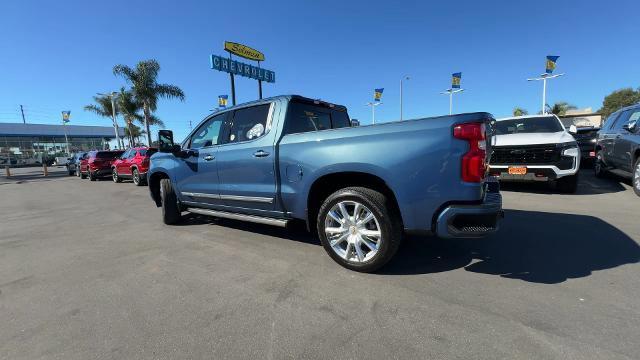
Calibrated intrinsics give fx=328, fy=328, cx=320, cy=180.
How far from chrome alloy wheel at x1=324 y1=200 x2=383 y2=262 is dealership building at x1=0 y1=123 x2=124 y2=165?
63.0 metres

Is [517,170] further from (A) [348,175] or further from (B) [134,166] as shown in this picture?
(B) [134,166]

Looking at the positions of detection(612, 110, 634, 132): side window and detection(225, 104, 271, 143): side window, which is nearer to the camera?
detection(225, 104, 271, 143): side window

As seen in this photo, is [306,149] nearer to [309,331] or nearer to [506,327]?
[309,331]

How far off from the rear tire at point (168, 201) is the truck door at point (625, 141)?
9167 mm

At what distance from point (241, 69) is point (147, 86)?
1033 centimetres

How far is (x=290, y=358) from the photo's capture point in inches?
83.4

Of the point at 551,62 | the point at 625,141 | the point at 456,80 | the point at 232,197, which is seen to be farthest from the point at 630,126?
the point at 456,80

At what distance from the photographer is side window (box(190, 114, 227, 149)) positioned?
15.8 ft

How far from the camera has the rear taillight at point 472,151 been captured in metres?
2.71

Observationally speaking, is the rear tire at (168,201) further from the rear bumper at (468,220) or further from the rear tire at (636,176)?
the rear tire at (636,176)

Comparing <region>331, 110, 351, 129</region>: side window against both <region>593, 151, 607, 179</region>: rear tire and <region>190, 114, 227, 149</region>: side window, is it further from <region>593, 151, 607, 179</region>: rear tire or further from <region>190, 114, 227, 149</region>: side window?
<region>593, 151, 607, 179</region>: rear tire

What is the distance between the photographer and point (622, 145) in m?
7.33

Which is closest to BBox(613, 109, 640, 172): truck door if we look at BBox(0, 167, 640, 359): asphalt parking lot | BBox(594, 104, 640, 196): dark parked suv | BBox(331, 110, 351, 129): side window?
BBox(594, 104, 640, 196): dark parked suv

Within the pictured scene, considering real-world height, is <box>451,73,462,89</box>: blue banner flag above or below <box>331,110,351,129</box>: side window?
above
